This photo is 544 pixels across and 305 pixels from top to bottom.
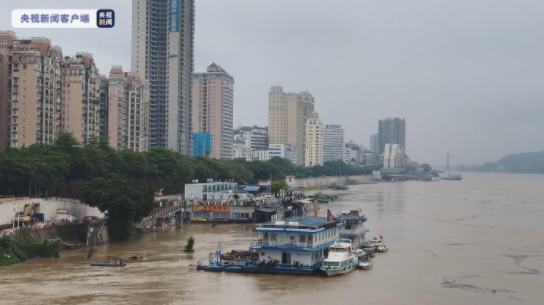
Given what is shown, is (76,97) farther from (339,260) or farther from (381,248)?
(339,260)

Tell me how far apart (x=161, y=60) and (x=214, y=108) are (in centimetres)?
3284

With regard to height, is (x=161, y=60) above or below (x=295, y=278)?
above

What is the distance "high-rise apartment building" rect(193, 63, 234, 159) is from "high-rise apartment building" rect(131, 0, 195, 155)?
3084cm

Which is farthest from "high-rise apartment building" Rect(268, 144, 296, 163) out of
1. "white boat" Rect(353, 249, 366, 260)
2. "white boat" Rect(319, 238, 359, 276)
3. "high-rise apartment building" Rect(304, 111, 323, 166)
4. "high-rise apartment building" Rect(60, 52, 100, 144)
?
"white boat" Rect(319, 238, 359, 276)

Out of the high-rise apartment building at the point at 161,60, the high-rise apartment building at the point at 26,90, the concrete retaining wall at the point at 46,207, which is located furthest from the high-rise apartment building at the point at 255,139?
the concrete retaining wall at the point at 46,207

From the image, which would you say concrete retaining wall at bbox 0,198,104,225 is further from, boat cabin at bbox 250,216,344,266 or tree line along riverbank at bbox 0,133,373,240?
boat cabin at bbox 250,216,344,266

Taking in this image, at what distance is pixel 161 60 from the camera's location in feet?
288

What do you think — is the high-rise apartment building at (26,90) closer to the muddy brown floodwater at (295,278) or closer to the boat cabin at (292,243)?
the muddy brown floodwater at (295,278)

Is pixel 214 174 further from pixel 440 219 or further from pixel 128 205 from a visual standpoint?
pixel 128 205

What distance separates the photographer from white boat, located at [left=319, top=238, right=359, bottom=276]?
87.3ft

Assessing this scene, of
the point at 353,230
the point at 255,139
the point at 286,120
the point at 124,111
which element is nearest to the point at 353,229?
the point at 353,230

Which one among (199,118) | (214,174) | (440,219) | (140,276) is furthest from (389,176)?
(140,276)

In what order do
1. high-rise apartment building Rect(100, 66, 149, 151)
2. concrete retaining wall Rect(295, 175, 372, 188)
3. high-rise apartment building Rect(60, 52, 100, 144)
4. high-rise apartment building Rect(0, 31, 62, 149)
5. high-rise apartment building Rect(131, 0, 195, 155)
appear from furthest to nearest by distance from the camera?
1. concrete retaining wall Rect(295, 175, 372, 188)
2. high-rise apartment building Rect(131, 0, 195, 155)
3. high-rise apartment building Rect(100, 66, 149, 151)
4. high-rise apartment building Rect(60, 52, 100, 144)
5. high-rise apartment building Rect(0, 31, 62, 149)

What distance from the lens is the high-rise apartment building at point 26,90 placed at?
172 feet
